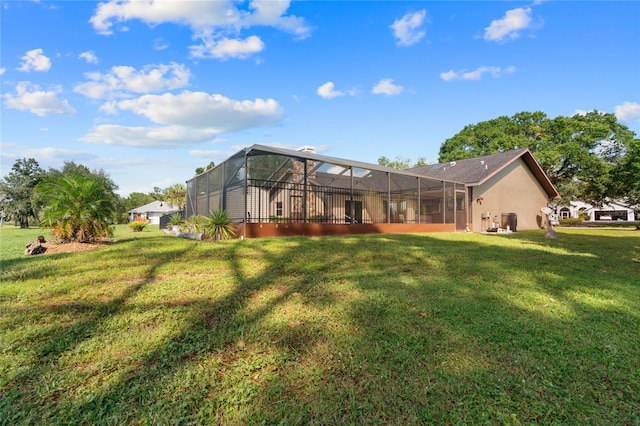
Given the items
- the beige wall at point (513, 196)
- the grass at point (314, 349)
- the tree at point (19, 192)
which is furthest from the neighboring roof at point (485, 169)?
the tree at point (19, 192)

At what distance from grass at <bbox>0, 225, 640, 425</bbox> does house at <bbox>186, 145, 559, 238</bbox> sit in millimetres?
7006

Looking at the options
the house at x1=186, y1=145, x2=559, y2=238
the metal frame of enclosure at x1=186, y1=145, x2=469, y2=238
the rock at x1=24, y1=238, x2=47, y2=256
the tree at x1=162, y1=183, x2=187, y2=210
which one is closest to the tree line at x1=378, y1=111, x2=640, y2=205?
the house at x1=186, y1=145, x2=559, y2=238

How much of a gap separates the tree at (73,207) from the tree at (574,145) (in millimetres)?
34169

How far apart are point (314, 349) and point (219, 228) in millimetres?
8339

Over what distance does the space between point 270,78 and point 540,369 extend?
13570 millimetres

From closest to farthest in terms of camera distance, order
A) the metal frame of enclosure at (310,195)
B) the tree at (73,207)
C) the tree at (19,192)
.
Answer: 1. the tree at (73,207)
2. the metal frame of enclosure at (310,195)
3. the tree at (19,192)

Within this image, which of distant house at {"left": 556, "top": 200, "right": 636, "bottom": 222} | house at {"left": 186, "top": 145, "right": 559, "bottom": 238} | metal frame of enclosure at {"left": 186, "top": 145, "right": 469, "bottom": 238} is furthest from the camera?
distant house at {"left": 556, "top": 200, "right": 636, "bottom": 222}

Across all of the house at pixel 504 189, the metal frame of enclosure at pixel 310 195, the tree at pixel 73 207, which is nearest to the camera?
the tree at pixel 73 207

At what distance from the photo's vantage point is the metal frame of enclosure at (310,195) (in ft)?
37.2

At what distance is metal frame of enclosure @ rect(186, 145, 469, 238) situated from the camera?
11344mm

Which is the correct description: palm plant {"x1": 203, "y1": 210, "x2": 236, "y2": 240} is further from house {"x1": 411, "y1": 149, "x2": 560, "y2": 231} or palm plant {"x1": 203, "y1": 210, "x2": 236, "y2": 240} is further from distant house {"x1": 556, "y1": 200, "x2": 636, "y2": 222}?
distant house {"x1": 556, "y1": 200, "x2": 636, "y2": 222}

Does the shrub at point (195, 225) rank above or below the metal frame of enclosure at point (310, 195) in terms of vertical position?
below

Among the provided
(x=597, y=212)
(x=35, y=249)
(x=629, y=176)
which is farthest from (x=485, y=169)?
(x=597, y=212)

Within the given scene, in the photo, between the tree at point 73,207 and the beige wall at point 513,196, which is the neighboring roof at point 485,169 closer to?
the beige wall at point 513,196
